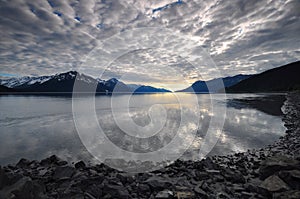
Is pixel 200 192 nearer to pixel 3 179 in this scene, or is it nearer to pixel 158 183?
pixel 158 183

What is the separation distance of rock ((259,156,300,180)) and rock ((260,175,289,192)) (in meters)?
1.00

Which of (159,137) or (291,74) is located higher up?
(291,74)

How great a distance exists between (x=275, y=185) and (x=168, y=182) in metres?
3.45

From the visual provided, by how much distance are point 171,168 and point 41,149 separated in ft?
30.0

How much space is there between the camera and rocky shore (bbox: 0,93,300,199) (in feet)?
16.5

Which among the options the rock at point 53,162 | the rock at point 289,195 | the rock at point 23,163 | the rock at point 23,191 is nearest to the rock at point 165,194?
the rock at point 289,195

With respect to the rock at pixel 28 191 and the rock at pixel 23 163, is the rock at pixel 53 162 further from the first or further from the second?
the rock at pixel 28 191

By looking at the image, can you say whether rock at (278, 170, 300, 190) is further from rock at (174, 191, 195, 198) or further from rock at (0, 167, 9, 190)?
rock at (0, 167, 9, 190)

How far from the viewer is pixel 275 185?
5238 mm

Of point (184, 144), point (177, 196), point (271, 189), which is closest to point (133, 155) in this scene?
point (184, 144)

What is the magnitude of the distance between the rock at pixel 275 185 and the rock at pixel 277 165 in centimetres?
100

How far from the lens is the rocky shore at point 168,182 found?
5039 mm

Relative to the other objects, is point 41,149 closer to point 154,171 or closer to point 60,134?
point 60,134

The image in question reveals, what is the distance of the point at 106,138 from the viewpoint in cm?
1391
